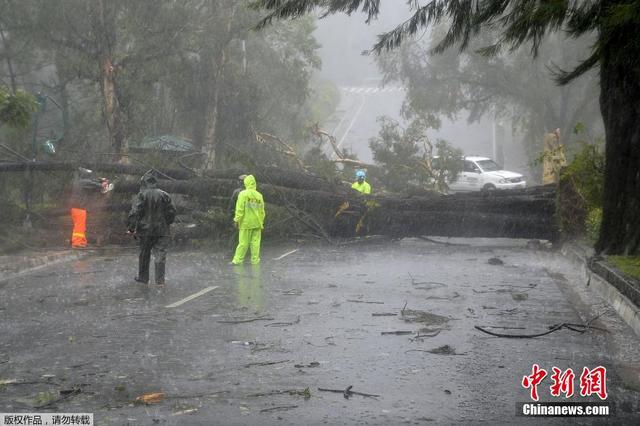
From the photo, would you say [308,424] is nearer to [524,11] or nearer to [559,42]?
[524,11]

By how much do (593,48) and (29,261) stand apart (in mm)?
11716

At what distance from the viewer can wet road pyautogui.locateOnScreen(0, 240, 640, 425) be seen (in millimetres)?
6441

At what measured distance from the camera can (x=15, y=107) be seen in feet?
57.4

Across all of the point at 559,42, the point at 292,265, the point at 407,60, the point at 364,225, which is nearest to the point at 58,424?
the point at 292,265

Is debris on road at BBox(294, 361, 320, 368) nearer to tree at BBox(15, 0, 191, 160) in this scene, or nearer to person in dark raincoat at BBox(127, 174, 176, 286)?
person in dark raincoat at BBox(127, 174, 176, 286)

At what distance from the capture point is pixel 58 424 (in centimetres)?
598

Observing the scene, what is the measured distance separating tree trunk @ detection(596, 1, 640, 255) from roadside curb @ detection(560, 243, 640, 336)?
1.90 feet

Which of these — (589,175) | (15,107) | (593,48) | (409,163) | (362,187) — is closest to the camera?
(593,48)

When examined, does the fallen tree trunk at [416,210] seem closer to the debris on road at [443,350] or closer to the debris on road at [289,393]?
the debris on road at [443,350]

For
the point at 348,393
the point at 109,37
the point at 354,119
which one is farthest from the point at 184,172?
the point at 354,119

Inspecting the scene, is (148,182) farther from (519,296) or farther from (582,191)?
(582,191)

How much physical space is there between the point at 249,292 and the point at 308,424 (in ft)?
21.7

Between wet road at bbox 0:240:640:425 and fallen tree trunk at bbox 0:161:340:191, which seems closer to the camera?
wet road at bbox 0:240:640:425

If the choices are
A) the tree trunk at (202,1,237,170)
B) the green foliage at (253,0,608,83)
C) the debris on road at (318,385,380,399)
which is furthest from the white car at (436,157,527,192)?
the debris on road at (318,385,380,399)
